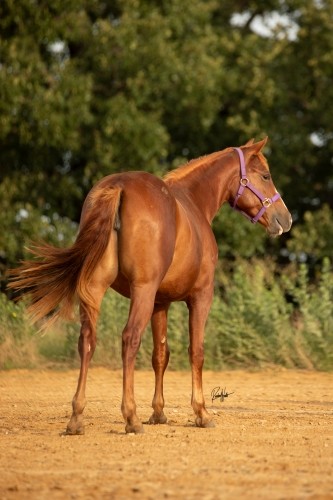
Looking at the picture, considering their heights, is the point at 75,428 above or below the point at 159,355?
above

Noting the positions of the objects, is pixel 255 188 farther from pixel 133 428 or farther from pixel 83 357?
pixel 133 428

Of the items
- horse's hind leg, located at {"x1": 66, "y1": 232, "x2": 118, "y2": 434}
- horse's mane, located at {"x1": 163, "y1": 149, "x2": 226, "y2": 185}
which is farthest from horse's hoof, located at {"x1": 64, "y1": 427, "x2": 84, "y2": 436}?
horse's mane, located at {"x1": 163, "y1": 149, "x2": 226, "y2": 185}

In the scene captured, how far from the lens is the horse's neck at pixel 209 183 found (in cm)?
938

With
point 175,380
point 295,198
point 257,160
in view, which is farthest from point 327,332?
point 295,198

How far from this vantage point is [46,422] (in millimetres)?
9125

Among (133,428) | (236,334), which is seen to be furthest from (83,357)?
(236,334)

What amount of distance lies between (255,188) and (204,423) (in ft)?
7.15

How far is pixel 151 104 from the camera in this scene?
85.0ft

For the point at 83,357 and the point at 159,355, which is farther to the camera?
the point at 159,355

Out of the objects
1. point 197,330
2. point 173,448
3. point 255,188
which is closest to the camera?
point 173,448

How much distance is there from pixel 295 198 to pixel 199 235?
2033 centimetres

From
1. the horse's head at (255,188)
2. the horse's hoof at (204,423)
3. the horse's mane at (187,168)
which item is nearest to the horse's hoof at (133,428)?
the horse's hoof at (204,423)

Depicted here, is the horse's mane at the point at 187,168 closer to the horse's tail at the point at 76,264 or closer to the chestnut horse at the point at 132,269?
the chestnut horse at the point at 132,269

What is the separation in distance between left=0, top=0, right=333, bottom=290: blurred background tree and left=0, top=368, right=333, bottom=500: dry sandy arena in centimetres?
1141
